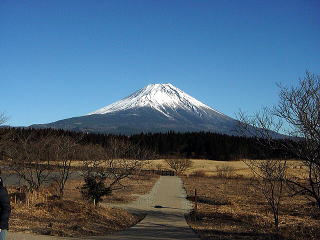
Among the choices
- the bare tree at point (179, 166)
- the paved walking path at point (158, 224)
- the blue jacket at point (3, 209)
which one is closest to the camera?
the blue jacket at point (3, 209)

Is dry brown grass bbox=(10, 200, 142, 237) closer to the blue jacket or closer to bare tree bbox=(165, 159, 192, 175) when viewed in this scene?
the blue jacket

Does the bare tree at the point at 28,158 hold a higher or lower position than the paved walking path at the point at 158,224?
higher

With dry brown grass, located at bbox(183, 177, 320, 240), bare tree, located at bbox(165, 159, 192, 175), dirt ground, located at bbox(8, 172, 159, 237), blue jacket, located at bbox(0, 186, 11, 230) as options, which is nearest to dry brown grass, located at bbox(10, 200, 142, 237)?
dirt ground, located at bbox(8, 172, 159, 237)

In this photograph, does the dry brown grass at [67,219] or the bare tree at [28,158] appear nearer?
the dry brown grass at [67,219]

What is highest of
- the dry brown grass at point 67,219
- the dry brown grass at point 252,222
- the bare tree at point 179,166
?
the bare tree at point 179,166

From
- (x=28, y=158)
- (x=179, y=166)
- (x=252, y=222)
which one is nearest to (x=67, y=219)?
(x=252, y=222)

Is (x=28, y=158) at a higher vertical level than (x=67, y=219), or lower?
higher

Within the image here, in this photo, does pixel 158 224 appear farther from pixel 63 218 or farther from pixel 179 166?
pixel 179 166

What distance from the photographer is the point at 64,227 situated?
11.7m

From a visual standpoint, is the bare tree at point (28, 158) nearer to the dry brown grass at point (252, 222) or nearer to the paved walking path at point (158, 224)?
the paved walking path at point (158, 224)

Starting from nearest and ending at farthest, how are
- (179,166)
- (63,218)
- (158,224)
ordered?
(63,218) < (158,224) < (179,166)

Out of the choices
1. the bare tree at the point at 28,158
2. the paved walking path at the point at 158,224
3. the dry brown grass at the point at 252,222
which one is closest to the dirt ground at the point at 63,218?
the paved walking path at the point at 158,224

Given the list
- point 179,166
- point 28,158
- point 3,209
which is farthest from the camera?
point 179,166

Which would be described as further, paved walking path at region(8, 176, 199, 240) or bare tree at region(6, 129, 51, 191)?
bare tree at region(6, 129, 51, 191)
